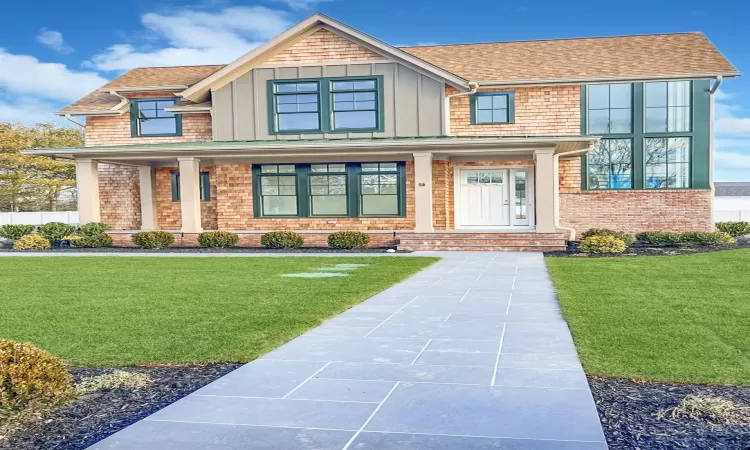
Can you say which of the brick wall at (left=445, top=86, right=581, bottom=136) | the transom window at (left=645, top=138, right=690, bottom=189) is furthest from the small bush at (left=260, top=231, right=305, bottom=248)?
the transom window at (left=645, top=138, right=690, bottom=189)

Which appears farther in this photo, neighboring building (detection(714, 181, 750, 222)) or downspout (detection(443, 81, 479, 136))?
neighboring building (detection(714, 181, 750, 222))

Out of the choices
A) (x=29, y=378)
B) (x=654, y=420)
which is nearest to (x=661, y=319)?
(x=654, y=420)

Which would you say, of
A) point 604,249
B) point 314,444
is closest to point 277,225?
point 604,249

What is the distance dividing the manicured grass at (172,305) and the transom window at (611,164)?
826 centimetres

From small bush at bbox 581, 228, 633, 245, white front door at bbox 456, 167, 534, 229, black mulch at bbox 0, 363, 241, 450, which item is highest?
white front door at bbox 456, 167, 534, 229

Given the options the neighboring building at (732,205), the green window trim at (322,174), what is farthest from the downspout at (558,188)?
the neighboring building at (732,205)

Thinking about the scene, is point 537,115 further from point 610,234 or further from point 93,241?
point 93,241

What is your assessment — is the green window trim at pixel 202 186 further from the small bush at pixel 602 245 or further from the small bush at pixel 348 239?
the small bush at pixel 602 245

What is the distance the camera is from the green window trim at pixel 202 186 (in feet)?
72.7

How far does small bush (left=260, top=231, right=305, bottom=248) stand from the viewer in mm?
19031

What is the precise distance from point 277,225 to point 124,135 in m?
6.71

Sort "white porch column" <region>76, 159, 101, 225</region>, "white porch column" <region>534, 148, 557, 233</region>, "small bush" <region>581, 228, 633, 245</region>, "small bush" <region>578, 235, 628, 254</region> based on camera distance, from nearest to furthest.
Answer: "small bush" <region>578, 235, 628, 254</region> < "white porch column" <region>534, 148, 557, 233</region> < "small bush" <region>581, 228, 633, 245</region> < "white porch column" <region>76, 159, 101, 225</region>

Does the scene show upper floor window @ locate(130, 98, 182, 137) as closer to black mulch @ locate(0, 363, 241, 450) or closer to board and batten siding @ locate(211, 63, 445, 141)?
board and batten siding @ locate(211, 63, 445, 141)

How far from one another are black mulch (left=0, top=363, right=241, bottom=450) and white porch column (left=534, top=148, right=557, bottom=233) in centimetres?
1356
